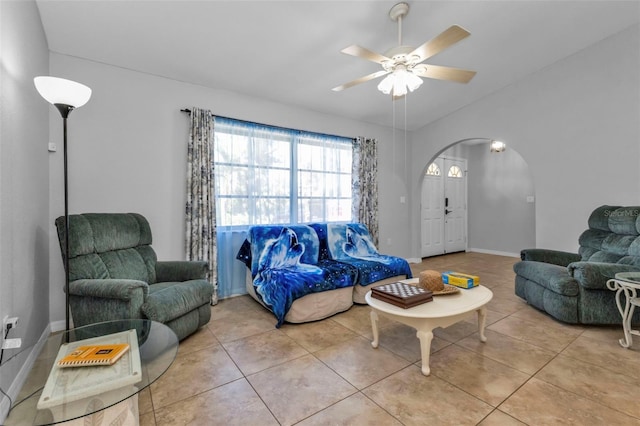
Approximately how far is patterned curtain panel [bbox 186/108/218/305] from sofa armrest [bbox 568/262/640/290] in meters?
3.78

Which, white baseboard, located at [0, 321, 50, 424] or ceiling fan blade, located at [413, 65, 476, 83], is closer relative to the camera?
white baseboard, located at [0, 321, 50, 424]

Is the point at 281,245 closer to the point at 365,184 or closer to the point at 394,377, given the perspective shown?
the point at 394,377

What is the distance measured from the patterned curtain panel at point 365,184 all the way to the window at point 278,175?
120 millimetres

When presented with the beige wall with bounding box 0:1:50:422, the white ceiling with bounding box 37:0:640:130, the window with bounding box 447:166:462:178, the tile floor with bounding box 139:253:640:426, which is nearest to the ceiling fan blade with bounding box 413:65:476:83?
the white ceiling with bounding box 37:0:640:130

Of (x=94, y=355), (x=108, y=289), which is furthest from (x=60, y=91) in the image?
(x=94, y=355)

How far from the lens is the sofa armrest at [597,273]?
8.25 ft

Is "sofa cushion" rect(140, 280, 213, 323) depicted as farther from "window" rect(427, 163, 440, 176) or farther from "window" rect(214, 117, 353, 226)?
"window" rect(427, 163, 440, 176)

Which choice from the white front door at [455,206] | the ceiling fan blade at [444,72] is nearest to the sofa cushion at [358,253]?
the ceiling fan blade at [444,72]

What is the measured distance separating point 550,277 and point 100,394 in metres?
3.61

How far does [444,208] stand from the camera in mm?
6508

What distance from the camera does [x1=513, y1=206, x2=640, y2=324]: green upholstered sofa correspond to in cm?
258

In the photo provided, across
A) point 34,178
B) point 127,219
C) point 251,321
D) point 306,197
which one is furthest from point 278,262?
point 34,178

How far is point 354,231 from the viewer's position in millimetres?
4051

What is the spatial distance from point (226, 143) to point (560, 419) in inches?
148
